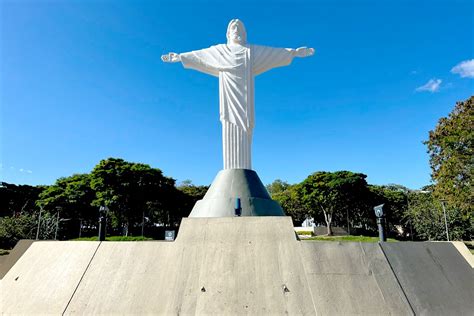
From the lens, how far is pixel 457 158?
20391mm

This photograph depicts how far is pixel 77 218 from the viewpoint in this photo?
38.1 meters

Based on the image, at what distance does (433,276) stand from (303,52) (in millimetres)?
8146

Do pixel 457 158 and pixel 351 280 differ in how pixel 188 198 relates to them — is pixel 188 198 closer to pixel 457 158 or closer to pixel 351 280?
pixel 457 158

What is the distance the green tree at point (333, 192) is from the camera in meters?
40.3

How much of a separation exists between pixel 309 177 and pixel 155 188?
69.0 feet

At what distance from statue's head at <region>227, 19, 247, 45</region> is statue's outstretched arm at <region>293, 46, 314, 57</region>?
6.17 ft

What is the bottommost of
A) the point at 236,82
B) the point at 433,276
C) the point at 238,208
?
the point at 433,276

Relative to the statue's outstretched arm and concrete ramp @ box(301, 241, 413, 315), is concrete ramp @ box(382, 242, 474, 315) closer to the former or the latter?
concrete ramp @ box(301, 241, 413, 315)

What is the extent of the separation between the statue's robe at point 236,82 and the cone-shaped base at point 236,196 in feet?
1.66

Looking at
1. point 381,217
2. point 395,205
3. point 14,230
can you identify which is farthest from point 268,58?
point 395,205

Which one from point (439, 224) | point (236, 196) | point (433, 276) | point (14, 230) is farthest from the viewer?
point (439, 224)

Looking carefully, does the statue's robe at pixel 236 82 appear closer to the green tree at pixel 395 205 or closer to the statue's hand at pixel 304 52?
the statue's hand at pixel 304 52

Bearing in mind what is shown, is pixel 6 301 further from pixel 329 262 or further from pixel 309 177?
pixel 309 177

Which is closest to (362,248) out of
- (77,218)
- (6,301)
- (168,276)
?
Answer: (168,276)
